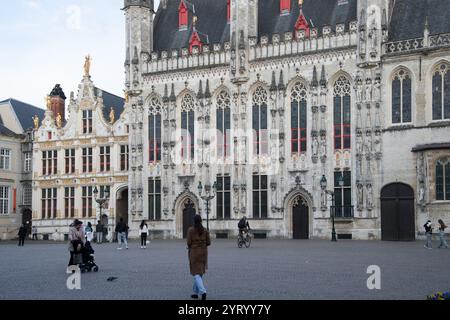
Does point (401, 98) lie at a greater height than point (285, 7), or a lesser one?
lesser

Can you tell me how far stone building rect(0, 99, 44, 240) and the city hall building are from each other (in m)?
4.01

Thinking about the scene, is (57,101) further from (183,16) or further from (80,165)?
(183,16)

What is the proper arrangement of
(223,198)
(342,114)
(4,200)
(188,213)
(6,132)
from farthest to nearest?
(6,132) < (4,200) < (188,213) < (223,198) < (342,114)

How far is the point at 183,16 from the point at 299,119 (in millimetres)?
15174

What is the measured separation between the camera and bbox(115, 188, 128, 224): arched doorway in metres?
57.0

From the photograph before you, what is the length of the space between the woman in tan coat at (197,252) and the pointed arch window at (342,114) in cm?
3235

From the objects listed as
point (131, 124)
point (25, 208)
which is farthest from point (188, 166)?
point (25, 208)

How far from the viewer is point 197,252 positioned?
586 inches

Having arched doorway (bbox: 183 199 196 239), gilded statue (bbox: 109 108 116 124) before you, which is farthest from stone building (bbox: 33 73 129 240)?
arched doorway (bbox: 183 199 196 239)

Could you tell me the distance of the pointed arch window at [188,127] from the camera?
5197 centimetres

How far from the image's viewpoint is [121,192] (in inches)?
2249

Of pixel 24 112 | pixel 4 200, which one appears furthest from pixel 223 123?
pixel 24 112

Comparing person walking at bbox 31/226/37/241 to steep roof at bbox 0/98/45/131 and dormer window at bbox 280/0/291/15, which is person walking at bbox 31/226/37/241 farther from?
dormer window at bbox 280/0/291/15

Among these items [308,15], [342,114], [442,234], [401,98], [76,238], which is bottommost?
[442,234]
